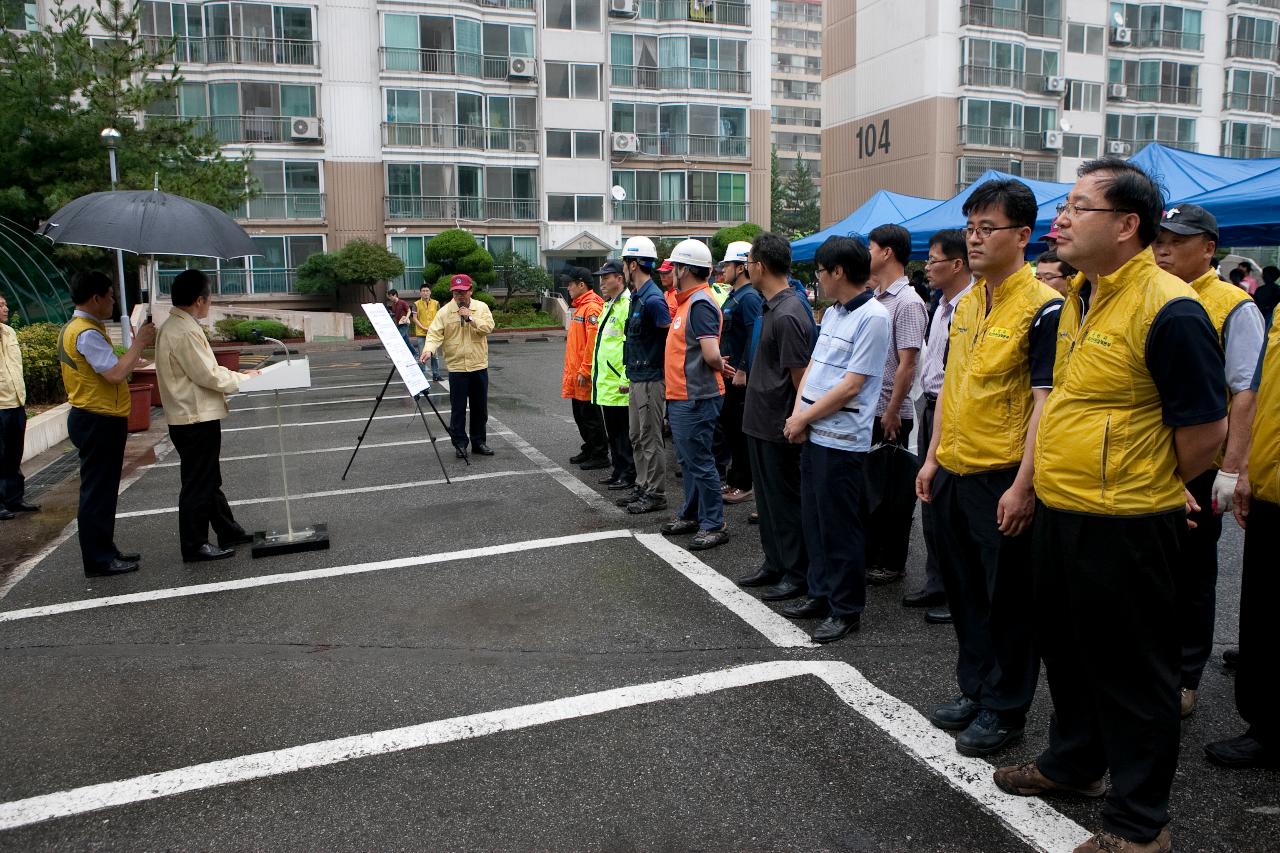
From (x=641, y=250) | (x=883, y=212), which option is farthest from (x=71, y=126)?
(x=641, y=250)

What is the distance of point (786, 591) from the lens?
534 cm

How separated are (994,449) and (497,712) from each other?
225cm

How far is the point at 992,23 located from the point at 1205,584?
4358cm

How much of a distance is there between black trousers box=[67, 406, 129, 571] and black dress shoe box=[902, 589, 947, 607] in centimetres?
488

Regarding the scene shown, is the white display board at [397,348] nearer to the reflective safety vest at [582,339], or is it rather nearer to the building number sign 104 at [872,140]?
the reflective safety vest at [582,339]

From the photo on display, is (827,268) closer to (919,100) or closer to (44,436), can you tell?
(44,436)

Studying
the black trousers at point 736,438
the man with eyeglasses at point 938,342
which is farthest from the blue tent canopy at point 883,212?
the man with eyeglasses at point 938,342

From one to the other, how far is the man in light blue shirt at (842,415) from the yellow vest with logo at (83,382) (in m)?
4.31

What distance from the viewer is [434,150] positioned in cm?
3738

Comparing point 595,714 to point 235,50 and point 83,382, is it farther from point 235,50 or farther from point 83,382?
point 235,50

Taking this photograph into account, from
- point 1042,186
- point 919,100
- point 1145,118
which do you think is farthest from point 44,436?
point 1145,118

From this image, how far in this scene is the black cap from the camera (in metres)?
4.20

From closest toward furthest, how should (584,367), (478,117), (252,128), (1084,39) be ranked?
(584,367) → (252,128) → (478,117) → (1084,39)

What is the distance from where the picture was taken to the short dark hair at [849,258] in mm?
4625
